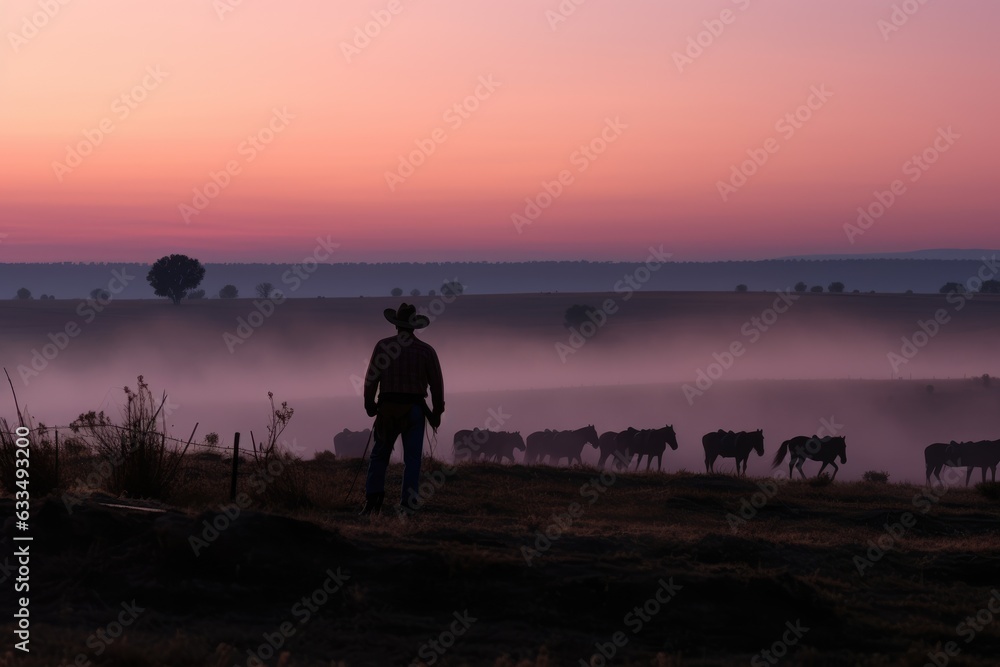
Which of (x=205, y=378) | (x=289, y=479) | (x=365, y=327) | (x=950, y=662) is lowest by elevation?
(x=950, y=662)

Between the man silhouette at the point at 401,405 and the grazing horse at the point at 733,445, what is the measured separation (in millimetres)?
20262

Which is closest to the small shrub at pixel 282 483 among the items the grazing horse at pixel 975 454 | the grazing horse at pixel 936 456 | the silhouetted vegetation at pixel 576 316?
the grazing horse at pixel 975 454

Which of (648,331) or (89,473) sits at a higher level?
(648,331)

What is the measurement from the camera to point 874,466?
155ft

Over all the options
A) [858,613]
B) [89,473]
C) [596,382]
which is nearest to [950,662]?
[858,613]

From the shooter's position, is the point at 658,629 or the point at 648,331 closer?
the point at 658,629

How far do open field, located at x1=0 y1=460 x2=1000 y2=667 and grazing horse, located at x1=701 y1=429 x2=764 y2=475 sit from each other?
20825 millimetres

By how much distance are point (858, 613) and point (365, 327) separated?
12269 centimetres

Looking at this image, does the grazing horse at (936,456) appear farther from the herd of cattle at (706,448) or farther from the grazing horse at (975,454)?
the grazing horse at (975,454)

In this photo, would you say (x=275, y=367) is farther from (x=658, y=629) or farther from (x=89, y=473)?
(x=658, y=629)

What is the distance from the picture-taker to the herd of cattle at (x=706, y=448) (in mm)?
30656

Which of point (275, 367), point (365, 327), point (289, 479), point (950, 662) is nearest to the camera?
point (950, 662)

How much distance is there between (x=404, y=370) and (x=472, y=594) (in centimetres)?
459

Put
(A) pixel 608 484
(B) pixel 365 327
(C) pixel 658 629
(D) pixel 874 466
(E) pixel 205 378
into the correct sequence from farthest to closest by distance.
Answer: (B) pixel 365 327 → (E) pixel 205 378 → (D) pixel 874 466 → (A) pixel 608 484 → (C) pixel 658 629
